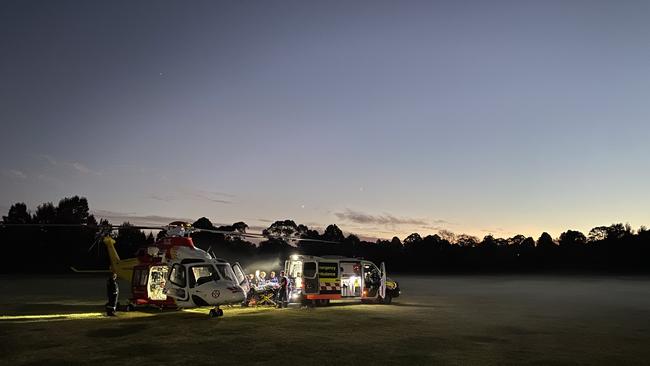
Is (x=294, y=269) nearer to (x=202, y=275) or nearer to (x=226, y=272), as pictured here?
(x=226, y=272)

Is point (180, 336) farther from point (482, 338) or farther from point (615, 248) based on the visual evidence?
point (615, 248)

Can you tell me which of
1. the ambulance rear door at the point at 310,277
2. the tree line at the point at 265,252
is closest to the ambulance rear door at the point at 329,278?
the ambulance rear door at the point at 310,277

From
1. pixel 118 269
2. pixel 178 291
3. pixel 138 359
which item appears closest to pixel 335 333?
pixel 138 359

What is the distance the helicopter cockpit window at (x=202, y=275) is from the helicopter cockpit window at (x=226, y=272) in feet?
0.93

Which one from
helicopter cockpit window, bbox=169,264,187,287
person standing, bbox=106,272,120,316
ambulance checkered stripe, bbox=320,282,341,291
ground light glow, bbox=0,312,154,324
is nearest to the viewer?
ground light glow, bbox=0,312,154,324

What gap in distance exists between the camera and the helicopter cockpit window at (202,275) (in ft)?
57.8

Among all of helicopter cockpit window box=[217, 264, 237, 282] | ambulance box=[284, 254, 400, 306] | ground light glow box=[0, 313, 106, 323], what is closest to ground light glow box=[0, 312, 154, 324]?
ground light glow box=[0, 313, 106, 323]

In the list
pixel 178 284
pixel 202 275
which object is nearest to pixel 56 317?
pixel 178 284

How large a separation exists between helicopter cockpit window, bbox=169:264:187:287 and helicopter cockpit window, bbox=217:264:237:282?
126 cm

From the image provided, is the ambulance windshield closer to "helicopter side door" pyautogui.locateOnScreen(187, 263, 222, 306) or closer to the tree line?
"helicopter side door" pyautogui.locateOnScreen(187, 263, 222, 306)

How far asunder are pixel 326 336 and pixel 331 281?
8.57 m

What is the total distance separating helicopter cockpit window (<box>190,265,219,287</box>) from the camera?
17625 millimetres

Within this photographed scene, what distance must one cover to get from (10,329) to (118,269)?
758 cm

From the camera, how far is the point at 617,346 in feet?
41.0
